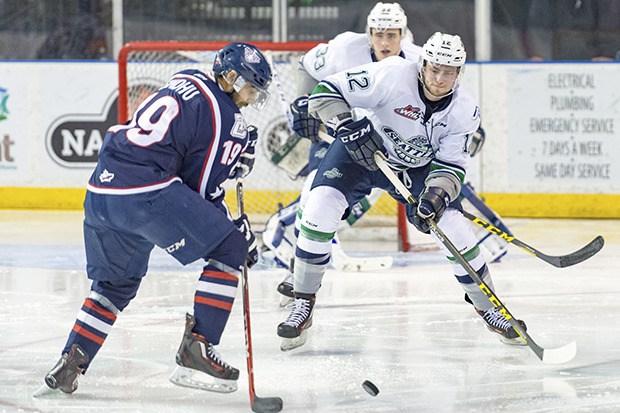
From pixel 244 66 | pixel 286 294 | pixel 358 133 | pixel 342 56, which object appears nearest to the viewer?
pixel 244 66

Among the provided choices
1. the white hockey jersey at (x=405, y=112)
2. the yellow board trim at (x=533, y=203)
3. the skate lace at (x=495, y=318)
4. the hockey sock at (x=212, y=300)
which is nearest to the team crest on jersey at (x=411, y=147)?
the white hockey jersey at (x=405, y=112)

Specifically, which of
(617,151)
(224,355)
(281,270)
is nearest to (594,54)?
(617,151)

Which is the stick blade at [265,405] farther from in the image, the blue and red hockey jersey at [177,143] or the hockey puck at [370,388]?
the blue and red hockey jersey at [177,143]

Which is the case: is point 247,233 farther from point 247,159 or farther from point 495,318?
point 495,318

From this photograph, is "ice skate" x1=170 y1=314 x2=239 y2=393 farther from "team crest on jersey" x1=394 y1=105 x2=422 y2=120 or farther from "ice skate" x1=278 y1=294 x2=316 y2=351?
"team crest on jersey" x1=394 y1=105 x2=422 y2=120

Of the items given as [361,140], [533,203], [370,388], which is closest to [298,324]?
[361,140]

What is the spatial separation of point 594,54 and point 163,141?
14.9 feet

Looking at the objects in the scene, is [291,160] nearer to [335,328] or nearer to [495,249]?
[495,249]

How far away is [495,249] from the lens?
5.64 m

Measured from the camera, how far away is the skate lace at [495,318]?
156 inches

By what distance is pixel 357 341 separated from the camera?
4.06 meters

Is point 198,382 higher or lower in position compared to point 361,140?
lower

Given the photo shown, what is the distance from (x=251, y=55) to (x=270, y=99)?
3.53 metres

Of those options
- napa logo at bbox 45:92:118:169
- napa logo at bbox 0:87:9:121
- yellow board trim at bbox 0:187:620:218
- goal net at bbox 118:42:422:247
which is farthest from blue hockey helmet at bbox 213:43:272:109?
napa logo at bbox 0:87:9:121
